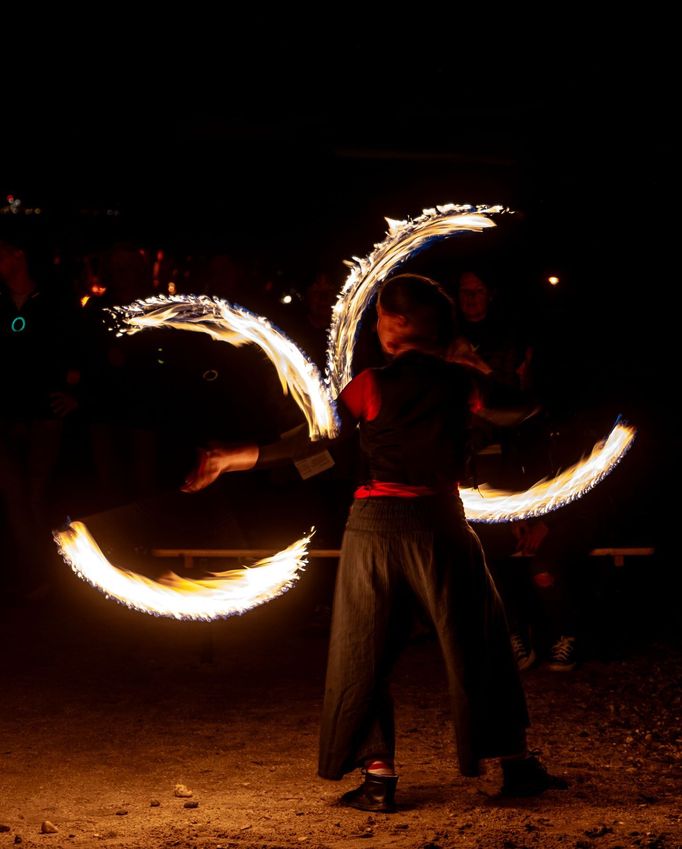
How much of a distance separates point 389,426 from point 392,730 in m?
1.10

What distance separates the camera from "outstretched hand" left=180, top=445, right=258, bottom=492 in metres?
4.29

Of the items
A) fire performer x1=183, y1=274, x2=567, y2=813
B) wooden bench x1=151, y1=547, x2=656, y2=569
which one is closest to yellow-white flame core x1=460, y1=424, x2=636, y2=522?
wooden bench x1=151, y1=547, x2=656, y2=569

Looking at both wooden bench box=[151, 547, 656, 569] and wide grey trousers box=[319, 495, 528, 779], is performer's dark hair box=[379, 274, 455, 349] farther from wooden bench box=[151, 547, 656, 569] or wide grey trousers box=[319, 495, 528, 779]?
wooden bench box=[151, 547, 656, 569]

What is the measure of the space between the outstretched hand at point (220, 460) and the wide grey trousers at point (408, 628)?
0.46m

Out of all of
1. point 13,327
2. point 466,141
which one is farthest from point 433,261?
point 13,327

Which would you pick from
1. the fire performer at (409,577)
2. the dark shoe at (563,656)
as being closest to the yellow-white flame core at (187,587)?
the fire performer at (409,577)

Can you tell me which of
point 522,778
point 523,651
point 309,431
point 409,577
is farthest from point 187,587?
point 523,651

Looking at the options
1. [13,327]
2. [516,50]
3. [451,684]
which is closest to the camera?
[451,684]

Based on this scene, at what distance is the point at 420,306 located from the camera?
4.24 meters

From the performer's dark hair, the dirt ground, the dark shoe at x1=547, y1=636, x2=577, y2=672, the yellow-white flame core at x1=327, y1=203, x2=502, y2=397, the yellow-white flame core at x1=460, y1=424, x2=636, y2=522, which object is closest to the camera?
the dirt ground

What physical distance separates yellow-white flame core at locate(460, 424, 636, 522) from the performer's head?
1.73 meters

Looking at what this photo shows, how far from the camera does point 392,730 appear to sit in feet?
14.0

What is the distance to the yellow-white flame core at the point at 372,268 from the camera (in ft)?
21.0

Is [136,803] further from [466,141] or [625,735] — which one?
[466,141]
